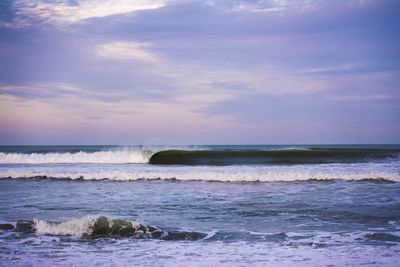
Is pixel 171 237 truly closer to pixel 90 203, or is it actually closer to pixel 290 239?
pixel 290 239

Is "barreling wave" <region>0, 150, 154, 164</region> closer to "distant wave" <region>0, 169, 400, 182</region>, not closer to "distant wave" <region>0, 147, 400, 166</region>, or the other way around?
"distant wave" <region>0, 147, 400, 166</region>

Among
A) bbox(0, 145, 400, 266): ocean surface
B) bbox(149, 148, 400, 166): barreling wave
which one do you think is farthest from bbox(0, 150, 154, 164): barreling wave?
bbox(0, 145, 400, 266): ocean surface

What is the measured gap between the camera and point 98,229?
7680 mm

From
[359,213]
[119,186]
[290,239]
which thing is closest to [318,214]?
[359,213]

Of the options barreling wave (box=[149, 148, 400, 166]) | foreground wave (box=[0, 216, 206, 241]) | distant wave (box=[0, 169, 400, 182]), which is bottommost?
foreground wave (box=[0, 216, 206, 241])

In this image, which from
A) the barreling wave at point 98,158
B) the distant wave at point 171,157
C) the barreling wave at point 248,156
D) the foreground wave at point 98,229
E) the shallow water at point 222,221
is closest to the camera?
the shallow water at point 222,221

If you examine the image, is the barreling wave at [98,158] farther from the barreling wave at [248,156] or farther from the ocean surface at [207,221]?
the ocean surface at [207,221]

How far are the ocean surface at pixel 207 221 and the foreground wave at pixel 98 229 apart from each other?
0.07 feet

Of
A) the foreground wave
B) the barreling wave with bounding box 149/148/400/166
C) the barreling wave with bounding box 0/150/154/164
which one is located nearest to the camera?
the foreground wave

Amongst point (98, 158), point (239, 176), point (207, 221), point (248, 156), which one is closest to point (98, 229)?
point (207, 221)

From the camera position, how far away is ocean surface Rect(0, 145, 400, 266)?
5926 millimetres

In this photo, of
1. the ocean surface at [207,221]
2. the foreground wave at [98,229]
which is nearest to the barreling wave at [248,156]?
the ocean surface at [207,221]

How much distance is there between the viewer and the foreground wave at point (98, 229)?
24.3 feet

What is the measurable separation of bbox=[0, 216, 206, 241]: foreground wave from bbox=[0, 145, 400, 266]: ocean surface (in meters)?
0.02
